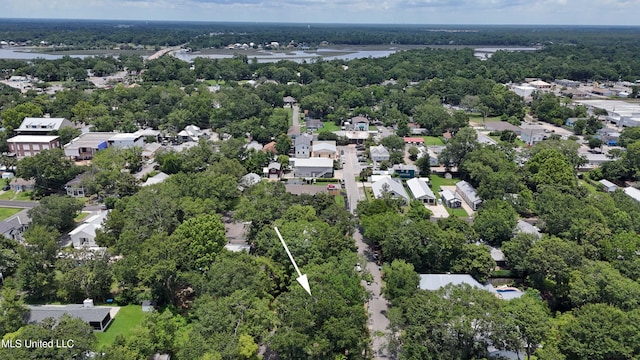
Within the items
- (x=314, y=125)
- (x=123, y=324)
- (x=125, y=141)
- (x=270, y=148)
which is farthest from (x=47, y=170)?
(x=314, y=125)

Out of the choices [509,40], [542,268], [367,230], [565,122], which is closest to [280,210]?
[367,230]

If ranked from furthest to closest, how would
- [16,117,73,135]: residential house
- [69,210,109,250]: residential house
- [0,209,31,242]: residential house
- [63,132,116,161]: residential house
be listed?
[16,117,73,135]: residential house < [63,132,116,161]: residential house < [0,209,31,242]: residential house < [69,210,109,250]: residential house

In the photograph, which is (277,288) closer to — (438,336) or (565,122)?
(438,336)

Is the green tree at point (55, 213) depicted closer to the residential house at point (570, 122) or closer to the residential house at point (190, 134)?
the residential house at point (190, 134)

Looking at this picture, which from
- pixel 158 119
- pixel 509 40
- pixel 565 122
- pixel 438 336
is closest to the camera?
pixel 438 336

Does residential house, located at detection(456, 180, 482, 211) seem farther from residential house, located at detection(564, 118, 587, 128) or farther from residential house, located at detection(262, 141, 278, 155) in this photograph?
residential house, located at detection(564, 118, 587, 128)

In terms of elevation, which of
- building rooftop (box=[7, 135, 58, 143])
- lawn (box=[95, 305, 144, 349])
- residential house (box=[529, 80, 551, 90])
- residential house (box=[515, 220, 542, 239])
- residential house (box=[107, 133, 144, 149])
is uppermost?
residential house (box=[529, 80, 551, 90])

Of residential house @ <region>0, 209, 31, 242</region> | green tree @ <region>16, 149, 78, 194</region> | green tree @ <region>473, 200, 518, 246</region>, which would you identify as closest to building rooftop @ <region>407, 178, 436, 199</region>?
green tree @ <region>473, 200, 518, 246</region>
